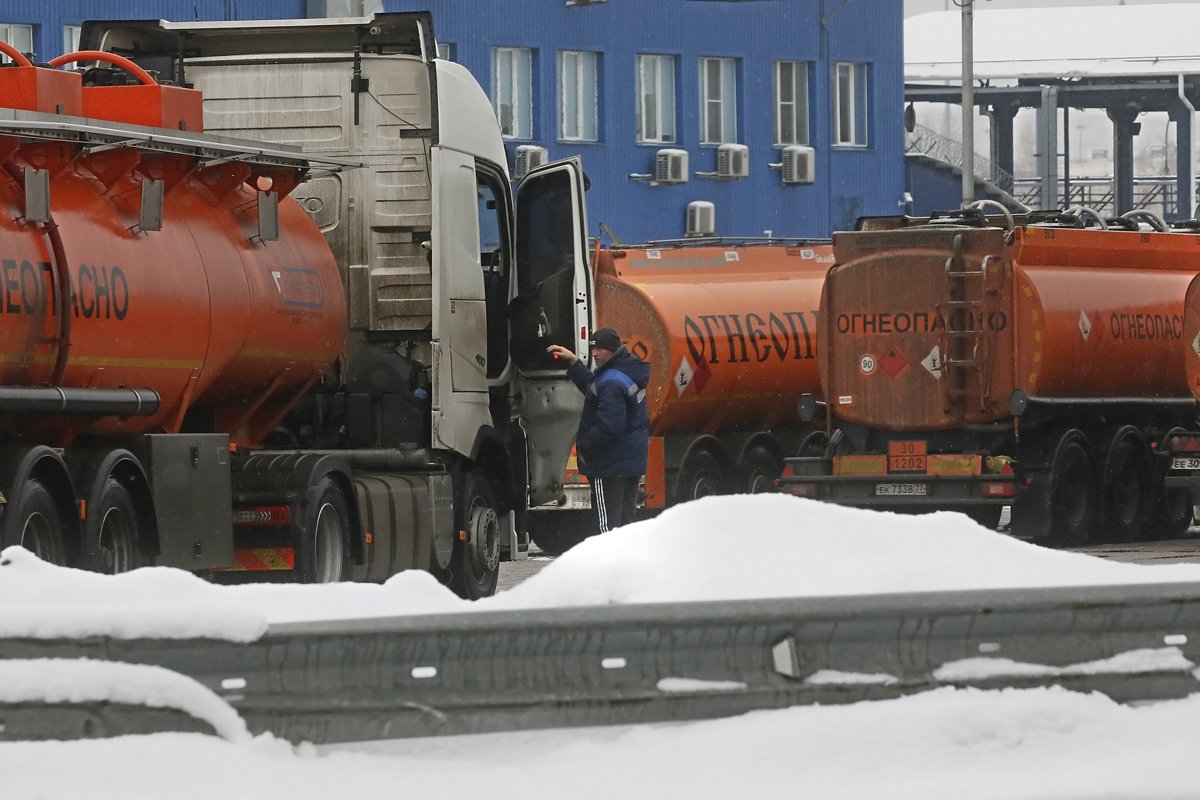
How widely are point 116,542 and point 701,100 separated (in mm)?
37904

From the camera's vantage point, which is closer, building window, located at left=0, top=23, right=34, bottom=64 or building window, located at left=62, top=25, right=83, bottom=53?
building window, located at left=0, top=23, right=34, bottom=64

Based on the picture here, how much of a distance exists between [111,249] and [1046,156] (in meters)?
60.6

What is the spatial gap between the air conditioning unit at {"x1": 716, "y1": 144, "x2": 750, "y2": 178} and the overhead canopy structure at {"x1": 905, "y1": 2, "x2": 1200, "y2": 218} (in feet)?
75.9

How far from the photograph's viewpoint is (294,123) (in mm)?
16188

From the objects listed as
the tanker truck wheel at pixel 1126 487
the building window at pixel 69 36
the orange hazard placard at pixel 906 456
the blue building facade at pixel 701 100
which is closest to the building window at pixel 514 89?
the blue building facade at pixel 701 100

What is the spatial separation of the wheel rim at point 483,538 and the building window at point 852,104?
35.5m

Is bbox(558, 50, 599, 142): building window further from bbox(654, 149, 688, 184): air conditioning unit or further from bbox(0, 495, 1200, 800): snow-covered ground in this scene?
bbox(0, 495, 1200, 800): snow-covered ground

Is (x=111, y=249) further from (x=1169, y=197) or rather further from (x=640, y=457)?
(x=1169, y=197)

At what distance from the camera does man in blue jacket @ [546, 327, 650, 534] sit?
17.0 m

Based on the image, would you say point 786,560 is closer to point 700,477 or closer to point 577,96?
point 700,477

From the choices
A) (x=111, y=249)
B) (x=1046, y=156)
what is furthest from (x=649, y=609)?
(x=1046, y=156)

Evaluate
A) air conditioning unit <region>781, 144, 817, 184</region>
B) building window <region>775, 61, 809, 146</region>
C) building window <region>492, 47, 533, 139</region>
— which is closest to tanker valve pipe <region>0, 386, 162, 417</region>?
building window <region>492, 47, 533, 139</region>

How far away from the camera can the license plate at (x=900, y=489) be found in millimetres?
21672

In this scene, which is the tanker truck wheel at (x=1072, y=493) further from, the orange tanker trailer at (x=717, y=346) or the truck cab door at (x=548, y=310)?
the truck cab door at (x=548, y=310)
